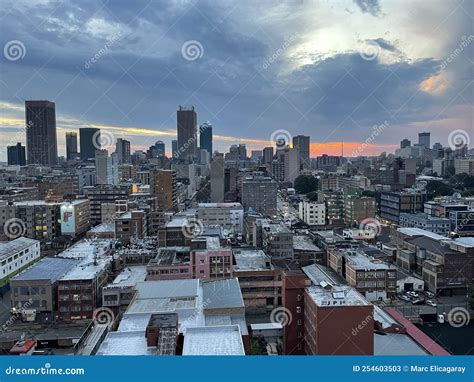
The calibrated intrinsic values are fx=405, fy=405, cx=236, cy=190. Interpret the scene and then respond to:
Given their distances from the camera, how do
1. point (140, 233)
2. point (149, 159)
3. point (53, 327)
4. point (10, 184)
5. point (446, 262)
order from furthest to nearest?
point (149, 159) → point (10, 184) → point (140, 233) → point (446, 262) → point (53, 327)

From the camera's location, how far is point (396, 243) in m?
8.65

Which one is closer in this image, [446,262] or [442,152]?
[446,262]

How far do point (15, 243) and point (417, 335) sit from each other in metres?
6.90

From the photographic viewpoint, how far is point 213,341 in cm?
250

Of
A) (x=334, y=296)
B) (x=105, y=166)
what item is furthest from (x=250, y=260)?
(x=105, y=166)

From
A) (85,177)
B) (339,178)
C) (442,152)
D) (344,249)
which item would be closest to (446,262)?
(344,249)
